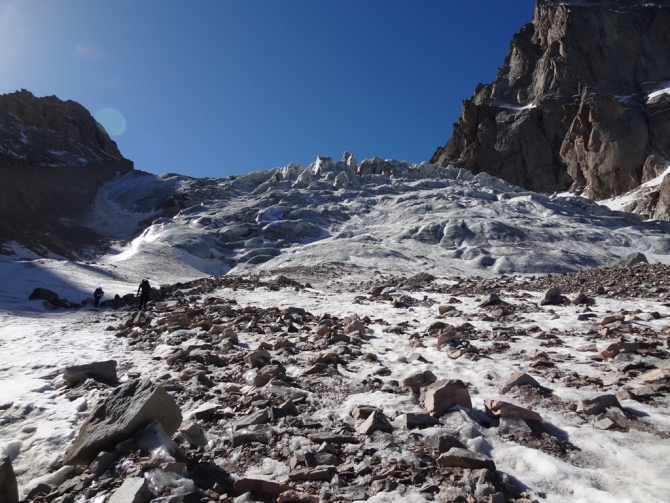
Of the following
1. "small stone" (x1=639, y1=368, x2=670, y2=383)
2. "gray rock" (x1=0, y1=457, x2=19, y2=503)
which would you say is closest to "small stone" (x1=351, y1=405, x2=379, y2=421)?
"gray rock" (x1=0, y1=457, x2=19, y2=503)

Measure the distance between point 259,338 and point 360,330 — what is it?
2.69 m

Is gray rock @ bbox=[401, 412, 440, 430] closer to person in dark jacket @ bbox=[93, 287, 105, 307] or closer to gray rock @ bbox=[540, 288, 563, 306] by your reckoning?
gray rock @ bbox=[540, 288, 563, 306]

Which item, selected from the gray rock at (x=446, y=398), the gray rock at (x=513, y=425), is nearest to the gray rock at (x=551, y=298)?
the gray rock at (x=446, y=398)

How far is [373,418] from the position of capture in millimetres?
5496

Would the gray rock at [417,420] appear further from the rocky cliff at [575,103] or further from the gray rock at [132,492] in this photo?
the rocky cliff at [575,103]

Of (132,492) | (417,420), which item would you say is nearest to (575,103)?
(417,420)

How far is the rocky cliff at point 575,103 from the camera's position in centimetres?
11606

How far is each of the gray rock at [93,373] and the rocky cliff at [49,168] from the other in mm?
35385

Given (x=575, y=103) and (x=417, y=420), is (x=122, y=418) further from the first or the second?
(x=575, y=103)

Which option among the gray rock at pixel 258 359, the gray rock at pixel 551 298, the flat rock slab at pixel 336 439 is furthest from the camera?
the gray rock at pixel 551 298

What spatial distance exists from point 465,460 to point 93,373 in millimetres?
6979

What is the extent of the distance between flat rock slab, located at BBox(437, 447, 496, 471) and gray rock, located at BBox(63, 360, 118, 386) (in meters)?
6.39

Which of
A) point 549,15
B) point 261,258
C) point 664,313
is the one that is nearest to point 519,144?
point 549,15

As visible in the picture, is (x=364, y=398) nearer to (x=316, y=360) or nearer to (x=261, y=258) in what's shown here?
(x=316, y=360)
